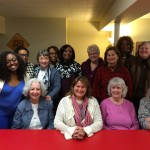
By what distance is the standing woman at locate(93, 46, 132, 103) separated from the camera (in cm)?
278

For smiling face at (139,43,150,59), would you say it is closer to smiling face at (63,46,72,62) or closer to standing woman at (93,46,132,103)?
standing woman at (93,46,132,103)

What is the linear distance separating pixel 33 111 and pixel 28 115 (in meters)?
0.07

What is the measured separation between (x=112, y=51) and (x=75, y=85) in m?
0.74

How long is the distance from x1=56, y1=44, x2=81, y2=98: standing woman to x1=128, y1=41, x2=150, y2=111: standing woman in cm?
77

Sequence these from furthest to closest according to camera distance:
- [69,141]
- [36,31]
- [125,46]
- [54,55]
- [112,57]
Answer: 1. [36,31]
2. [54,55]
3. [125,46]
4. [112,57]
5. [69,141]

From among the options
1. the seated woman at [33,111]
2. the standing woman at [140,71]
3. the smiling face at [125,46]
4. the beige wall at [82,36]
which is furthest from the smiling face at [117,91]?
the beige wall at [82,36]

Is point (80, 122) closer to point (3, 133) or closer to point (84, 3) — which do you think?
point (3, 133)

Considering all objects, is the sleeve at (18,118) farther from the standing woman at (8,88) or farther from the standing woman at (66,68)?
the standing woman at (66,68)

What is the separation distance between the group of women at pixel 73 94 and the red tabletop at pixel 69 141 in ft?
0.33

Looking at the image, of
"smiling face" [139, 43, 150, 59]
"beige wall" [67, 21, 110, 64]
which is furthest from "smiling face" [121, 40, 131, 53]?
"beige wall" [67, 21, 110, 64]

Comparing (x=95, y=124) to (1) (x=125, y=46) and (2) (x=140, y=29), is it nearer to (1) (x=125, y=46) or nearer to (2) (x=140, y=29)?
(1) (x=125, y=46)

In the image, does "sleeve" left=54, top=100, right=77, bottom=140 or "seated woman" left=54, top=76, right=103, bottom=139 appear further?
"seated woman" left=54, top=76, right=103, bottom=139

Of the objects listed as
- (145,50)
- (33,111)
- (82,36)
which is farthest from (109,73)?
(82,36)

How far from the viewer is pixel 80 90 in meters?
2.32
